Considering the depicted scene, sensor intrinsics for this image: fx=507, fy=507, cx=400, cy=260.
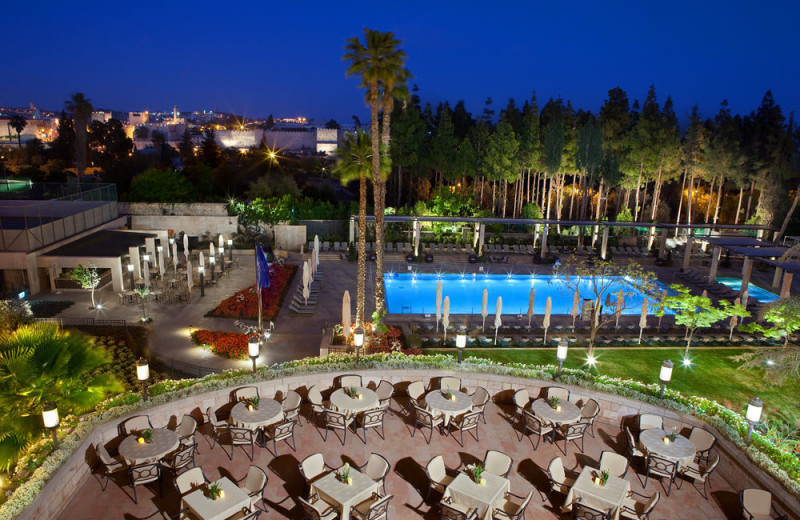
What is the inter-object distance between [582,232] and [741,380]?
20518mm

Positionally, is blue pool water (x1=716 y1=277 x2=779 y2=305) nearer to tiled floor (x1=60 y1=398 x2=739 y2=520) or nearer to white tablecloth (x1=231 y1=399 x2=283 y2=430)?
tiled floor (x1=60 y1=398 x2=739 y2=520)

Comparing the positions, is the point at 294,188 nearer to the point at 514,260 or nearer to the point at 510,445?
the point at 514,260

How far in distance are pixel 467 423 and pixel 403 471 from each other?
1832 millimetres

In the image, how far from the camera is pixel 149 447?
29.6ft

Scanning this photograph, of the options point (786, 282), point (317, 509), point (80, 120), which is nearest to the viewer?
point (317, 509)

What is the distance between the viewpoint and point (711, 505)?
9.05m

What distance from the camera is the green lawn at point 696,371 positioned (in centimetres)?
1404

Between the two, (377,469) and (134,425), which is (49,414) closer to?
(134,425)

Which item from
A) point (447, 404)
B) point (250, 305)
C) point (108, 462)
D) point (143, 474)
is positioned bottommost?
point (250, 305)

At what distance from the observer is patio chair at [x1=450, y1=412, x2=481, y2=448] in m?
10.6

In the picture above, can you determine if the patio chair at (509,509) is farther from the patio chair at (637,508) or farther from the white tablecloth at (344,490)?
the white tablecloth at (344,490)

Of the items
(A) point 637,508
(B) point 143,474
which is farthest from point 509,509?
(B) point 143,474

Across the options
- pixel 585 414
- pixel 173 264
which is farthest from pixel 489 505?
pixel 173 264

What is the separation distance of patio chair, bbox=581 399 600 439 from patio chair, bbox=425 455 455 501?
12.3 ft
